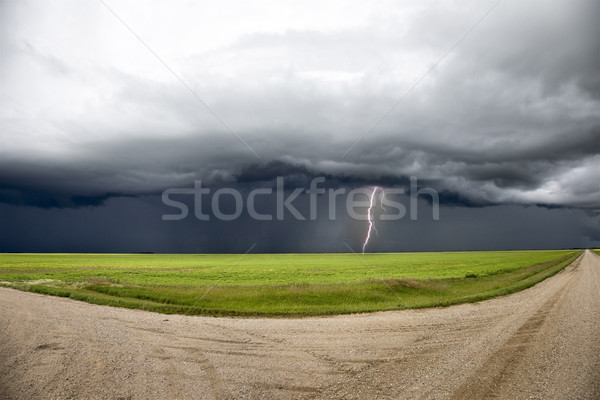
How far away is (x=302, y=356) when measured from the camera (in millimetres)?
11336

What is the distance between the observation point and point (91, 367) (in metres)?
10.1

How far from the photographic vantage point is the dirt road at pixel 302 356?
867 centimetres

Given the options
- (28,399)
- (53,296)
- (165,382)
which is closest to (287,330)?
(165,382)

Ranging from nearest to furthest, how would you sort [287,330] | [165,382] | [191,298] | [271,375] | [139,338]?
[165,382] < [271,375] < [139,338] < [287,330] < [191,298]

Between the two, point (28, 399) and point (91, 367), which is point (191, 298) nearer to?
point (91, 367)

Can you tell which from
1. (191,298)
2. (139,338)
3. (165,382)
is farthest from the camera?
(191,298)

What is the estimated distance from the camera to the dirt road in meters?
8.67

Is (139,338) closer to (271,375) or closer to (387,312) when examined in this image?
(271,375)

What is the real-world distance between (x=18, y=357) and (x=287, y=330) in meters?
9.68

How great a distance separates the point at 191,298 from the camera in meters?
24.3

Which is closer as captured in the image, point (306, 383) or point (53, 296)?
point (306, 383)

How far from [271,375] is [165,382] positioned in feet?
9.61

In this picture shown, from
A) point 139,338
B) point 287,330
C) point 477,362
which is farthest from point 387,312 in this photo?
point 139,338

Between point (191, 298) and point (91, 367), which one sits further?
point (191, 298)
